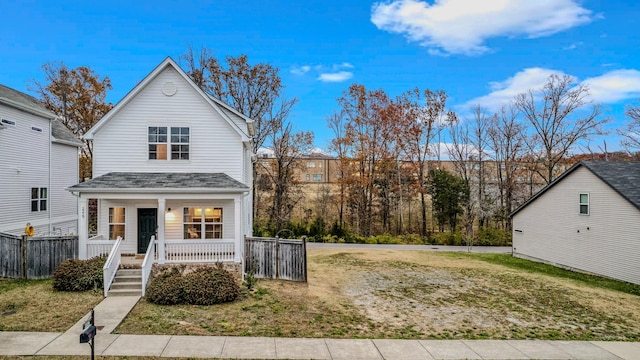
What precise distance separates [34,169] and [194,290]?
50.6 feet

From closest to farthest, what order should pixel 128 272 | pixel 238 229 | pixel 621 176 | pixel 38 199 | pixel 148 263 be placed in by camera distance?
pixel 148 263 → pixel 128 272 → pixel 238 229 → pixel 621 176 → pixel 38 199

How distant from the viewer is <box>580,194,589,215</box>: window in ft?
62.3

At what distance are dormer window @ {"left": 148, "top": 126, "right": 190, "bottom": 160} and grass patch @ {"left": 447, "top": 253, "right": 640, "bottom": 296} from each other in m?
18.4

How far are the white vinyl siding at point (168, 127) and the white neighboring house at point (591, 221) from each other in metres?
18.6

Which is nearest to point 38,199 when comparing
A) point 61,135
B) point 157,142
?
point 61,135

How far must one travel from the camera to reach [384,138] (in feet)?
107

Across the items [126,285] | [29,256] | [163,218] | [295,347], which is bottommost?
[295,347]

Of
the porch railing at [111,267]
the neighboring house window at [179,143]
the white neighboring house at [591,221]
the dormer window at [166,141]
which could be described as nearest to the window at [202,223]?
the neighboring house window at [179,143]

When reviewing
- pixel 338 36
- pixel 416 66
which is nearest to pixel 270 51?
pixel 338 36

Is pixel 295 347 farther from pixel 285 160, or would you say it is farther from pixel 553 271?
pixel 285 160

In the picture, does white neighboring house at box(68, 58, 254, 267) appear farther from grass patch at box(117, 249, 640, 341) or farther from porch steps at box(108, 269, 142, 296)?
grass patch at box(117, 249, 640, 341)

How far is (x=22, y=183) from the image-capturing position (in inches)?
733

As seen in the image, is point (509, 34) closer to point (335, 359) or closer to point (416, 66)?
point (416, 66)

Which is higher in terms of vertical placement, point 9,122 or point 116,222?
point 9,122
